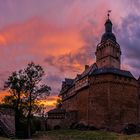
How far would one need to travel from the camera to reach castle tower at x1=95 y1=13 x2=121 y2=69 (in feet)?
240

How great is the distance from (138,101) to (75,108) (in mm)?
13445

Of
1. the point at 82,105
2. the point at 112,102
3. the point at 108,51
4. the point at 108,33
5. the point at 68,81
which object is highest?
the point at 108,33

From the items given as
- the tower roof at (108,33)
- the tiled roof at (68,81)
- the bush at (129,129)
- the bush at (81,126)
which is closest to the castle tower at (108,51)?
the tower roof at (108,33)

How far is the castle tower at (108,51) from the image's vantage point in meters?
73.0

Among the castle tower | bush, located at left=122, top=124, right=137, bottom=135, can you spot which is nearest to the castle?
bush, located at left=122, top=124, right=137, bottom=135

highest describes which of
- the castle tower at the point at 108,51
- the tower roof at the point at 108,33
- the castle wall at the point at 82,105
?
the tower roof at the point at 108,33

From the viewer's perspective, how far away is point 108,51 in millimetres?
73000

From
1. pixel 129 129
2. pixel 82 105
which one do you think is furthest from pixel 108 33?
pixel 129 129

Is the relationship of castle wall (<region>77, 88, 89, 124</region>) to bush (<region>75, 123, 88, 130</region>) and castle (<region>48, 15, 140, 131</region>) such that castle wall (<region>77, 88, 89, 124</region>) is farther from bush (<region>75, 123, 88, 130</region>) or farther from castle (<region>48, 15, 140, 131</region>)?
bush (<region>75, 123, 88, 130</region>)

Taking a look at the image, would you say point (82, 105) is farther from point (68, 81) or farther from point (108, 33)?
point (108, 33)

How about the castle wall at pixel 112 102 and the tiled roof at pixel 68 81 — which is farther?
the tiled roof at pixel 68 81

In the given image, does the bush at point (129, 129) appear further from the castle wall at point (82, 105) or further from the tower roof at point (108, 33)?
the tower roof at point (108, 33)

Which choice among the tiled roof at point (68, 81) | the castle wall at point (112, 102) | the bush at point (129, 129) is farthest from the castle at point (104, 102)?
the tiled roof at point (68, 81)

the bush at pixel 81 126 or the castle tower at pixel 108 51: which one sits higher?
the castle tower at pixel 108 51
